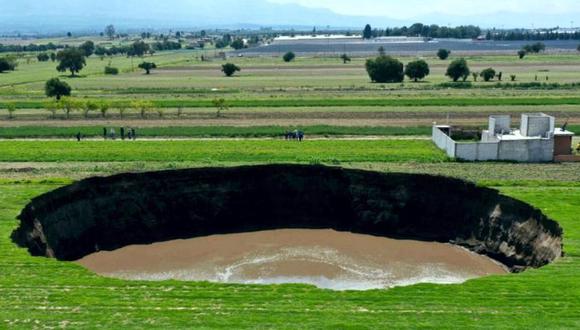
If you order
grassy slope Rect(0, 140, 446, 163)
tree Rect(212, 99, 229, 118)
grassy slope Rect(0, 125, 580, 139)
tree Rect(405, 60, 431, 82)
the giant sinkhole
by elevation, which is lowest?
the giant sinkhole

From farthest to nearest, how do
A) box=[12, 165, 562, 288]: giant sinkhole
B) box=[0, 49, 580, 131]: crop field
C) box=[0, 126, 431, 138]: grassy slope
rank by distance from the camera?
box=[0, 49, 580, 131]: crop field → box=[0, 126, 431, 138]: grassy slope → box=[12, 165, 562, 288]: giant sinkhole

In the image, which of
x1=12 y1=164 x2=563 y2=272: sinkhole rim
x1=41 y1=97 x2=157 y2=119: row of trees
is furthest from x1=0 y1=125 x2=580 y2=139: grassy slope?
x1=12 y1=164 x2=563 y2=272: sinkhole rim

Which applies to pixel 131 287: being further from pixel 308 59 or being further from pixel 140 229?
pixel 308 59

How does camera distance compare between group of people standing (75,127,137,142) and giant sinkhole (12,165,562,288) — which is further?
group of people standing (75,127,137,142)

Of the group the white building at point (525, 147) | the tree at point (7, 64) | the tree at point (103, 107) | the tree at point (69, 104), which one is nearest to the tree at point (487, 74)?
the white building at point (525, 147)

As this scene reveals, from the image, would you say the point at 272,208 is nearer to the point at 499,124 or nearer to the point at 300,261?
the point at 300,261

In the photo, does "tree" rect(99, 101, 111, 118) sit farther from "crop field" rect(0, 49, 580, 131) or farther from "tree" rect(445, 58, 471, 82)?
"tree" rect(445, 58, 471, 82)

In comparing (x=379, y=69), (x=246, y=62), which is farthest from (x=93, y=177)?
(x=246, y=62)
